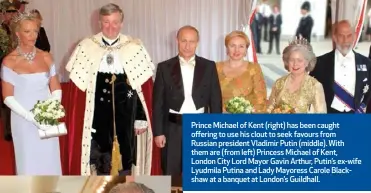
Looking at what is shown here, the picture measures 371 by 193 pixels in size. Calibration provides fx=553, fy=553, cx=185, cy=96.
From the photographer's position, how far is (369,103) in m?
5.04

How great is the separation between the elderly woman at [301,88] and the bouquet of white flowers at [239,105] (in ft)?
0.85

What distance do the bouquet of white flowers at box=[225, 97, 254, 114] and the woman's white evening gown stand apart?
1276 millimetres

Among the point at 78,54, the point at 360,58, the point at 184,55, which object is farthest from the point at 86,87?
the point at 360,58

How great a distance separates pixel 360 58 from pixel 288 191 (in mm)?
3278

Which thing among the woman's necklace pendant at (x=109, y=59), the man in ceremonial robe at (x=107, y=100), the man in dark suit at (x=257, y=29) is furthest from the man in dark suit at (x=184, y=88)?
the man in dark suit at (x=257, y=29)

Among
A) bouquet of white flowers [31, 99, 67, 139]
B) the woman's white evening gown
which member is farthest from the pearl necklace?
bouquet of white flowers [31, 99, 67, 139]

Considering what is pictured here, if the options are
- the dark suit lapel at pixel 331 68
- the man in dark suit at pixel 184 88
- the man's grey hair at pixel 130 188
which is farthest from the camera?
the dark suit lapel at pixel 331 68

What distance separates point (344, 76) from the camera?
14.8 feet

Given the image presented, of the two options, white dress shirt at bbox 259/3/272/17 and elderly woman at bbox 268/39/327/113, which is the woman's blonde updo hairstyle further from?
white dress shirt at bbox 259/3/272/17

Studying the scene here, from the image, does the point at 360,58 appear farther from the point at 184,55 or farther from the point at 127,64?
the point at 127,64

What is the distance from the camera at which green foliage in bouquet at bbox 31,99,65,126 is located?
12.0ft

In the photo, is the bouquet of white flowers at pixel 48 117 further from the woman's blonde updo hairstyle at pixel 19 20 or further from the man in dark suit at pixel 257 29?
the man in dark suit at pixel 257 29

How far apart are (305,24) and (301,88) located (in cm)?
678

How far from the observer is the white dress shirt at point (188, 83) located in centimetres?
393
